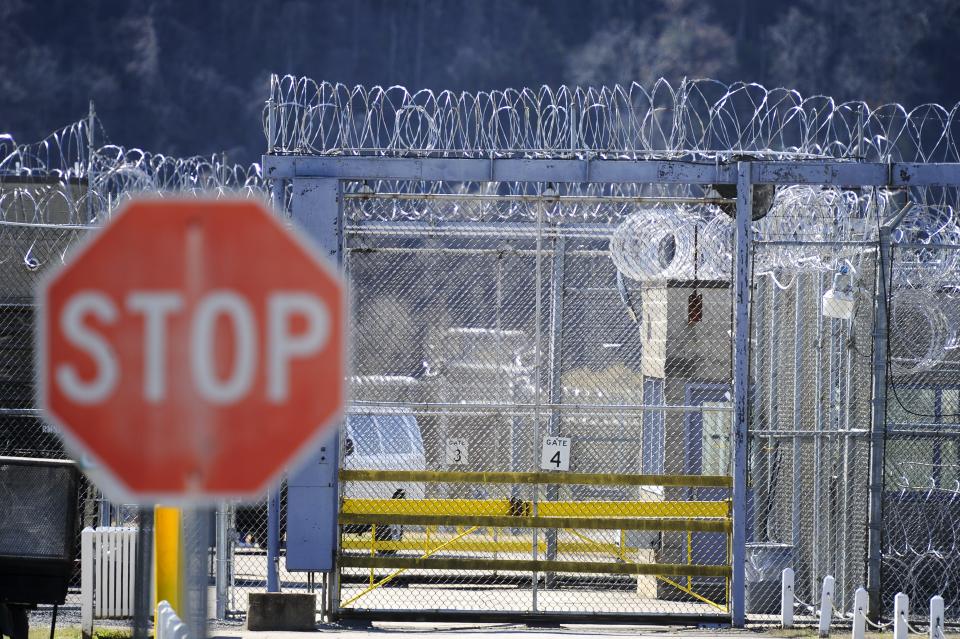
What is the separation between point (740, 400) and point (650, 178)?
1.78 meters

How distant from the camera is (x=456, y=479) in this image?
30.8ft

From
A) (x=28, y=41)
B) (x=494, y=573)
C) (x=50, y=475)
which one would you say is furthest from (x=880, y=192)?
(x=28, y=41)

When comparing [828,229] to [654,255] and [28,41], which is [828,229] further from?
[28,41]

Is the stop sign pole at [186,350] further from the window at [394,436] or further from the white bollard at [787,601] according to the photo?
the window at [394,436]

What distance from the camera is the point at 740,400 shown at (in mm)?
9461

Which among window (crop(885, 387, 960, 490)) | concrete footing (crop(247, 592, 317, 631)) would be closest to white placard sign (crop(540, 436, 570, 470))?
concrete footing (crop(247, 592, 317, 631))

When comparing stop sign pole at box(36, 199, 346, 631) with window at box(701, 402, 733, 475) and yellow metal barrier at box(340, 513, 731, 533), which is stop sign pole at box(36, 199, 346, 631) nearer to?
yellow metal barrier at box(340, 513, 731, 533)

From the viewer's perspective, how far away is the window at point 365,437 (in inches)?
580

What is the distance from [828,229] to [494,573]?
4781mm

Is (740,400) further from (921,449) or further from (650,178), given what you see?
(921,449)

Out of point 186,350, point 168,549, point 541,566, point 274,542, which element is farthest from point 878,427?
point 186,350

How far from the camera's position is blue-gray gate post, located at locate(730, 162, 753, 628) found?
9.42 meters

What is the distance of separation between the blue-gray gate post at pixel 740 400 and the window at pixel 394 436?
20.5 feet

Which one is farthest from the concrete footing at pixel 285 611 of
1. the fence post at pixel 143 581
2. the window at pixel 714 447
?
the fence post at pixel 143 581
